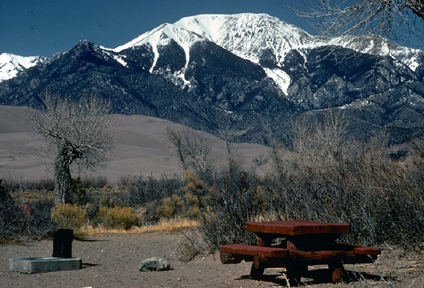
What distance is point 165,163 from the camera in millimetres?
123000

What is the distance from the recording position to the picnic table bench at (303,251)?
276 inches

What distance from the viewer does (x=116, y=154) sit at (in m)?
134

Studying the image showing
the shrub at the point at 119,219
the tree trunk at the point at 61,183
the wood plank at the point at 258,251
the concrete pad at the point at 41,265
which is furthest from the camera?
the tree trunk at the point at 61,183

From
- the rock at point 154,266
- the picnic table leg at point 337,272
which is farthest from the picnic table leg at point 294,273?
the rock at point 154,266

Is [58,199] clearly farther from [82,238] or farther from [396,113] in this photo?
[396,113]

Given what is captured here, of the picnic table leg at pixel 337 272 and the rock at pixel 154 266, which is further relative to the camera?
the rock at pixel 154 266

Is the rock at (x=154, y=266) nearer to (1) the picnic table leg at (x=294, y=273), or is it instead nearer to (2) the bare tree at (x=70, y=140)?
(1) the picnic table leg at (x=294, y=273)

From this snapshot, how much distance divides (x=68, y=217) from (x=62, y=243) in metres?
9.23

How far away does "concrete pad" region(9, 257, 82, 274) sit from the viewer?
33.4 feet

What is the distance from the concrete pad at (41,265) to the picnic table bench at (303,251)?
4062mm

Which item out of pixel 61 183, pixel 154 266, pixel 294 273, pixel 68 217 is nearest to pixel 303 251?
pixel 294 273

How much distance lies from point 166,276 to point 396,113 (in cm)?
16314

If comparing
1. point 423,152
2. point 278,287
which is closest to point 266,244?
point 278,287

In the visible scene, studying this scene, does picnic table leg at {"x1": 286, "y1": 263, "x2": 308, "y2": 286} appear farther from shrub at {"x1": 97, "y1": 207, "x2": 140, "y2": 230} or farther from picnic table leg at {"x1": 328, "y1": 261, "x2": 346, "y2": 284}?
shrub at {"x1": 97, "y1": 207, "x2": 140, "y2": 230}
